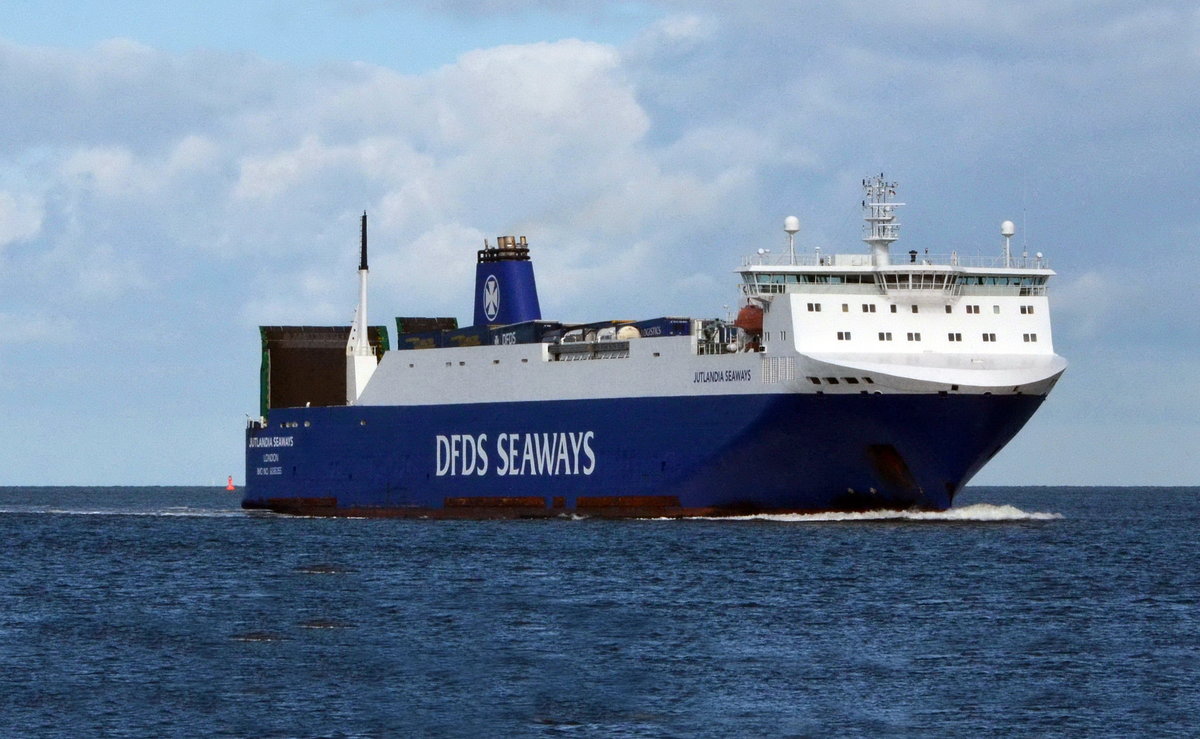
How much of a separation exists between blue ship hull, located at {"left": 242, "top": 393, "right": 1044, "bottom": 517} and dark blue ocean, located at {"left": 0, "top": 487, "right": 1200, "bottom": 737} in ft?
4.49

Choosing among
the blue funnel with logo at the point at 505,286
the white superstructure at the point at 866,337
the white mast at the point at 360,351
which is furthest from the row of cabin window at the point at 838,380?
the white mast at the point at 360,351

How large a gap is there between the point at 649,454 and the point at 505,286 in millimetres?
12573

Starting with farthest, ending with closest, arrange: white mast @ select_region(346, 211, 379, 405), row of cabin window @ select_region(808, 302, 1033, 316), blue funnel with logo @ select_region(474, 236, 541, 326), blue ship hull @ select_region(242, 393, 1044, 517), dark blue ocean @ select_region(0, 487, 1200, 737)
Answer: white mast @ select_region(346, 211, 379, 405)
blue funnel with logo @ select_region(474, 236, 541, 326)
row of cabin window @ select_region(808, 302, 1033, 316)
blue ship hull @ select_region(242, 393, 1044, 517)
dark blue ocean @ select_region(0, 487, 1200, 737)

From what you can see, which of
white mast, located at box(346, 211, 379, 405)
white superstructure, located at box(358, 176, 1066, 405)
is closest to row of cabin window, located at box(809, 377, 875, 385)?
white superstructure, located at box(358, 176, 1066, 405)

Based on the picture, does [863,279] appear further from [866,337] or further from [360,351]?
[360,351]

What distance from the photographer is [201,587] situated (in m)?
41.6

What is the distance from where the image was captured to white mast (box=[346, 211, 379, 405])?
228ft

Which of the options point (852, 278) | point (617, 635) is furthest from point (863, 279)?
point (617, 635)

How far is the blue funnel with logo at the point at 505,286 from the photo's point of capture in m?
66.2

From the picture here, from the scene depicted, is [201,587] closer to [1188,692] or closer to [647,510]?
[647,510]

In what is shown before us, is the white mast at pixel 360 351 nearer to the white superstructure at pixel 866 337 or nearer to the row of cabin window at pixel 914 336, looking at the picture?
the white superstructure at pixel 866 337

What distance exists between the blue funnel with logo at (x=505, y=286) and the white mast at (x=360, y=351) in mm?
4967

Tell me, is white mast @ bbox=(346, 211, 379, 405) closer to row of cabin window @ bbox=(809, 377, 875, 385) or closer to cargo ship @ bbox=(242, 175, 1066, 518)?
cargo ship @ bbox=(242, 175, 1066, 518)

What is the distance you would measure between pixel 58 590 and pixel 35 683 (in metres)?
14.3
